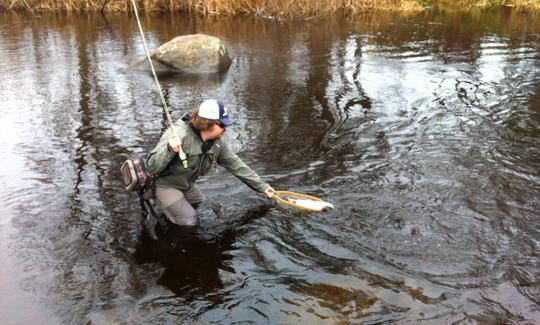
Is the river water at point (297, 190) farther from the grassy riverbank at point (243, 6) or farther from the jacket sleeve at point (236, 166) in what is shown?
the grassy riverbank at point (243, 6)

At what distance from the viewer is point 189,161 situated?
17.5 feet

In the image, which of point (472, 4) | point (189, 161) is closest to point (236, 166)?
point (189, 161)

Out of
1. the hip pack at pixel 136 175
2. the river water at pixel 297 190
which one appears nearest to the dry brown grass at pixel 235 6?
the river water at pixel 297 190

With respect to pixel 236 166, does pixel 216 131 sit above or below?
above

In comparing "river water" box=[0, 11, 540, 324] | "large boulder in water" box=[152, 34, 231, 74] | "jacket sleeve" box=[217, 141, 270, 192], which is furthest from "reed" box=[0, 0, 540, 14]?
"jacket sleeve" box=[217, 141, 270, 192]

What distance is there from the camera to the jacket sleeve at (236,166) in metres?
5.70

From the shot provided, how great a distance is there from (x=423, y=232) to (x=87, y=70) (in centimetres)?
1055

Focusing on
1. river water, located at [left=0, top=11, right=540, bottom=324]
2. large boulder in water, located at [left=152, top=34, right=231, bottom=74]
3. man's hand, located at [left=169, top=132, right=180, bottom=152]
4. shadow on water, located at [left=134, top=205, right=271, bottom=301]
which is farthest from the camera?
large boulder in water, located at [left=152, top=34, right=231, bottom=74]

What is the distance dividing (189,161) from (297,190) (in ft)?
7.04

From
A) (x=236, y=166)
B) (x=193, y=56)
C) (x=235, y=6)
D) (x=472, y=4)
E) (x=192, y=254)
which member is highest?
(x=472, y=4)

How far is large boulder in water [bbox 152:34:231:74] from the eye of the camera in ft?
43.3

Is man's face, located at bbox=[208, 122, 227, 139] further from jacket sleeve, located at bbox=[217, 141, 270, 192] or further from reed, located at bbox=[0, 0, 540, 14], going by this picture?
reed, located at bbox=[0, 0, 540, 14]

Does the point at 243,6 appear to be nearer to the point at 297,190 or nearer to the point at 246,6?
the point at 246,6

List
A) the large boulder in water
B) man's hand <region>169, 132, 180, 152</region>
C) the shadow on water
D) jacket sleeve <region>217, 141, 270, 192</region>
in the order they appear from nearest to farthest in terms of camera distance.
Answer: man's hand <region>169, 132, 180, 152</region>
the shadow on water
jacket sleeve <region>217, 141, 270, 192</region>
the large boulder in water
